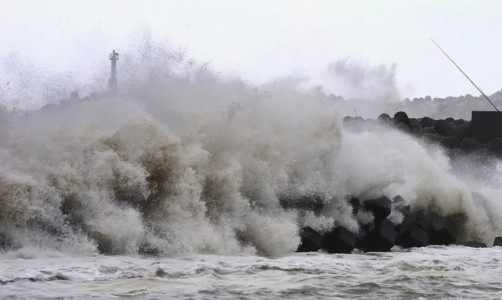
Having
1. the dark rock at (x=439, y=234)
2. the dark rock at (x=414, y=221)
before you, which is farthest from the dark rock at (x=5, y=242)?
the dark rock at (x=439, y=234)

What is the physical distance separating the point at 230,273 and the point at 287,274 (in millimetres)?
537

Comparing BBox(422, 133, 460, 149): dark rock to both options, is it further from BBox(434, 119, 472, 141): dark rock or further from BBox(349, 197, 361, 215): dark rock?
BBox(349, 197, 361, 215): dark rock

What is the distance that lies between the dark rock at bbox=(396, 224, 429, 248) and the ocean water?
1.03ft

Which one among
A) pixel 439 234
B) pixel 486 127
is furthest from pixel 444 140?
pixel 439 234

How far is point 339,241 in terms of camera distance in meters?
11.2

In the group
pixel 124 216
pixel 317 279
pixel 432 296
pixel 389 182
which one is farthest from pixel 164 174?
pixel 389 182

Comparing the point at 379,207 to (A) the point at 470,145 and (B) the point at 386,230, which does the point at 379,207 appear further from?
(A) the point at 470,145

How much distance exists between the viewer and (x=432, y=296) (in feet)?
26.5

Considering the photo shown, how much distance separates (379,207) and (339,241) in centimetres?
138

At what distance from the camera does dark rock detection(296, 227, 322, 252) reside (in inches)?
427

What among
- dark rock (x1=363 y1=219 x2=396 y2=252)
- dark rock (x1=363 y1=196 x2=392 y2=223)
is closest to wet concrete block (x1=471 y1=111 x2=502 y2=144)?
dark rock (x1=363 y1=196 x2=392 y2=223)

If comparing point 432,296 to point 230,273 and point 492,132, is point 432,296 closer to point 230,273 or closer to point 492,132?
point 230,273

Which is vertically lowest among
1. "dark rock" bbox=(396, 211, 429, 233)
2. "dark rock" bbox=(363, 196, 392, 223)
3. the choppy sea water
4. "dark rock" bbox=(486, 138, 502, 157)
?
the choppy sea water

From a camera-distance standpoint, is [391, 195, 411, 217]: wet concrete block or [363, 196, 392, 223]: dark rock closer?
[363, 196, 392, 223]: dark rock
